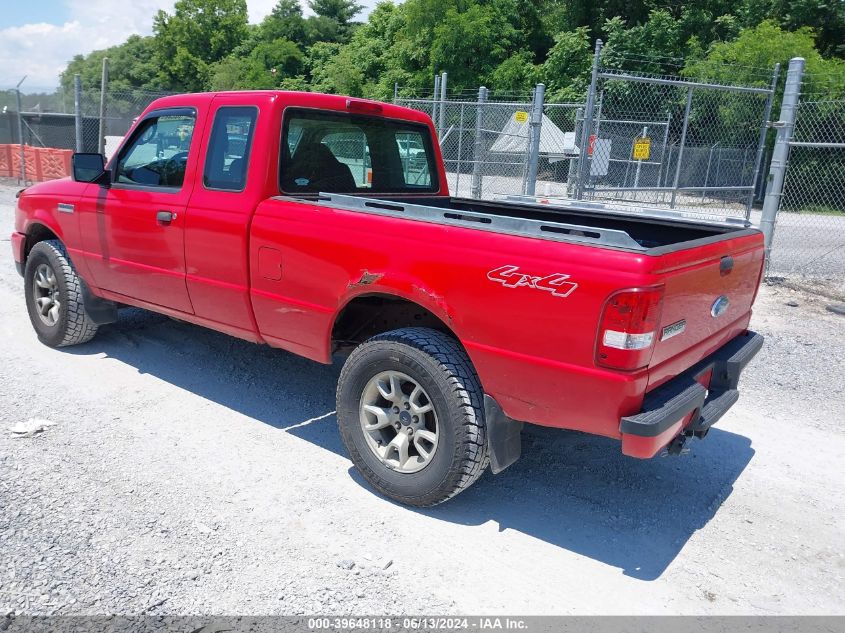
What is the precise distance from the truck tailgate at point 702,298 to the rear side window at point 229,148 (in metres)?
2.55

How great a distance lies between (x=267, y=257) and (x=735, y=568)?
289 cm

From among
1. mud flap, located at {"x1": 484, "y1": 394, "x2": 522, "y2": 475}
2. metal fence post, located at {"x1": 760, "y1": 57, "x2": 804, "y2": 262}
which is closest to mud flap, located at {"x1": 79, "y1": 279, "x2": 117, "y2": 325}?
mud flap, located at {"x1": 484, "y1": 394, "x2": 522, "y2": 475}

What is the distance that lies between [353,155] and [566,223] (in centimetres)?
155

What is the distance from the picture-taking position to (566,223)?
4.67 meters

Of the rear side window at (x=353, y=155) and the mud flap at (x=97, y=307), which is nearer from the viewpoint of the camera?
the rear side window at (x=353, y=155)

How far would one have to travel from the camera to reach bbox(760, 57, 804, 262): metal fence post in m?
8.38

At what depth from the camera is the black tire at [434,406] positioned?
332cm

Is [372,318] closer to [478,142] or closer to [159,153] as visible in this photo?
[159,153]

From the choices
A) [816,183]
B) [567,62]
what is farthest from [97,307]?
[567,62]

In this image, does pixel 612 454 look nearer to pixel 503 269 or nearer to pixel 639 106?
pixel 503 269

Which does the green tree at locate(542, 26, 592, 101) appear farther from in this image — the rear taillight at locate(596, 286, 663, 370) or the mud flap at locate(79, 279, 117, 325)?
the rear taillight at locate(596, 286, 663, 370)

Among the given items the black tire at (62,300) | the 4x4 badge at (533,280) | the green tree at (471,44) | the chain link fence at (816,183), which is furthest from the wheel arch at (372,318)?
the green tree at (471,44)

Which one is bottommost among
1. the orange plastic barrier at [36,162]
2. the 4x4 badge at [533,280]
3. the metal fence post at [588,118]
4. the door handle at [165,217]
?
the orange plastic barrier at [36,162]

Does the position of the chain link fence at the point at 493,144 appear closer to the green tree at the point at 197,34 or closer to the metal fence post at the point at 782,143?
the metal fence post at the point at 782,143
